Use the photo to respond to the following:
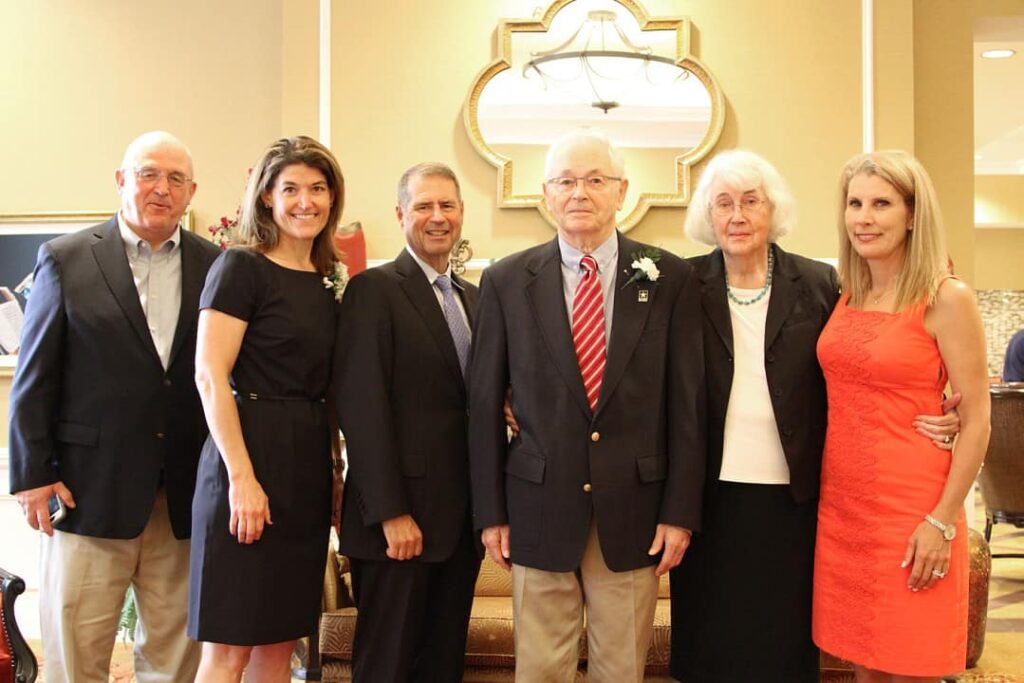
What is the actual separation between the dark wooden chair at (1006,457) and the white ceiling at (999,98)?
201cm

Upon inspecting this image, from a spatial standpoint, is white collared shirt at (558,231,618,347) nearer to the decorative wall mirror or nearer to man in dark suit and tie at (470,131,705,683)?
man in dark suit and tie at (470,131,705,683)

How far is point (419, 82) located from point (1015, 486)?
4.12 meters

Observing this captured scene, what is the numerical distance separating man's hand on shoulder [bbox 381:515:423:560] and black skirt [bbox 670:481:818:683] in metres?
0.79

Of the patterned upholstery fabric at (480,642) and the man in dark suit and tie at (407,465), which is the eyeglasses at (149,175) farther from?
the patterned upholstery fabric at (480,642)

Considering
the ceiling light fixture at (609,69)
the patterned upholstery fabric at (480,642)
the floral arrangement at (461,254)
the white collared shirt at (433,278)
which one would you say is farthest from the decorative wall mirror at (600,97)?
the patterned upholstery fabric at (480,642)

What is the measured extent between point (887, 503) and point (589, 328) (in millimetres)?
873

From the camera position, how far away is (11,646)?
2.50 metres

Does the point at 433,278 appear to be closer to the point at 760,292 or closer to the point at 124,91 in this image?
the point at 760,292

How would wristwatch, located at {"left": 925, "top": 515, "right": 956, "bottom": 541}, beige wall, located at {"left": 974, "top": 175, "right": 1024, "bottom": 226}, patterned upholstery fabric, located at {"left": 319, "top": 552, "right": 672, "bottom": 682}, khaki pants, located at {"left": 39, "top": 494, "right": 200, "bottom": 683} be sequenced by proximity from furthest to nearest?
beige wall, located at {"left": 974, "top": 175, "right": 1024, "bottom": 226} < patterned upholstery fabric, located at {"left": 319, "top": 552, "right": 672, "bottom": 682} < khaki pants, located at {"left": 39, "top": 494, "right": 200, "bottom": 683} < wristwatch, located at {"left": 925, "top": 515, "right": 956, "bottom": 541}

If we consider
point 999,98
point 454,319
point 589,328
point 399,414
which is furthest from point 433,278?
point 999,98

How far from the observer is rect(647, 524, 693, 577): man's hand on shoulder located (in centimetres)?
244

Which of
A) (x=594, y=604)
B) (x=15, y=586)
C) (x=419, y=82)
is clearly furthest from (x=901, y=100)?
(x=15, y=586)

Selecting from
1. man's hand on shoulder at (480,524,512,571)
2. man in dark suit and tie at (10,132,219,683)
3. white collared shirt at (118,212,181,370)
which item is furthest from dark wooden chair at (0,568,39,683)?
man's hand on shoulder at (480,524,512,571)

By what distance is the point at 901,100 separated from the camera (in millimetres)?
4523
